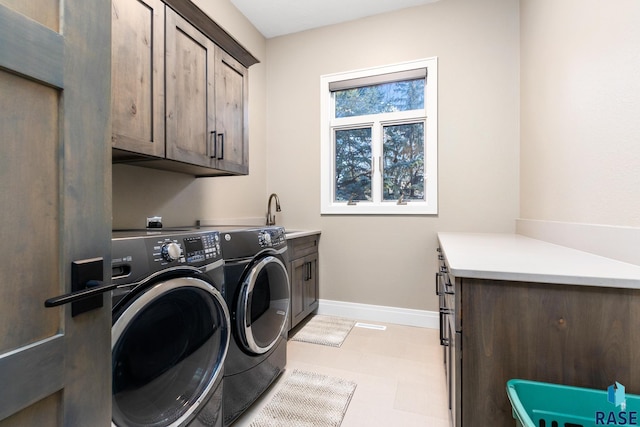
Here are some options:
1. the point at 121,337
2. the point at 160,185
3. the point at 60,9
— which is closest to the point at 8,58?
the point at 60,9

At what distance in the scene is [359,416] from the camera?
1.54 m

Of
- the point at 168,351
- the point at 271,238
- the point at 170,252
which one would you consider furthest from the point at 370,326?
the point at 170,252

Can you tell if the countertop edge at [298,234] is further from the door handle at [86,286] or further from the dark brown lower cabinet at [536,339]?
the door handle at [86,286]

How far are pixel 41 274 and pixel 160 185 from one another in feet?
5.12

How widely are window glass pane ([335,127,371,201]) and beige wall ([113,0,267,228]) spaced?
2.78ft

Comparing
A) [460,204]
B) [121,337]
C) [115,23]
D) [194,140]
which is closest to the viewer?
[121,337]

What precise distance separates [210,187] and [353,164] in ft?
4.66

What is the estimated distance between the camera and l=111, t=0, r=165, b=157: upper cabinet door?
125 cm

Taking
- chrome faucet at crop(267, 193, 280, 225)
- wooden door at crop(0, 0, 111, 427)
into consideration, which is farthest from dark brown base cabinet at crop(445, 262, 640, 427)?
chrome faucet at crop(267, 193, 280, 225)

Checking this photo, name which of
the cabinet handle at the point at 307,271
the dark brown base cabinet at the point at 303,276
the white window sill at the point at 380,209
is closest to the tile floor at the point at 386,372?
the dark brown base cabinet at the point at 303,276

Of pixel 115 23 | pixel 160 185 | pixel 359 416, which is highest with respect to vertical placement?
pixel 115 23

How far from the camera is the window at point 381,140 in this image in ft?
8.82

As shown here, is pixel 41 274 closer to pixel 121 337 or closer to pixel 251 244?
pixel 121 337

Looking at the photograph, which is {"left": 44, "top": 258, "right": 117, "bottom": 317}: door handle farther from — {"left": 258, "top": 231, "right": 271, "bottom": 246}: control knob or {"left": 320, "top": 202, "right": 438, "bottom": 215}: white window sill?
{"left": 320, "top": 202, "right": 438, "bottom": 215}: white window sill
